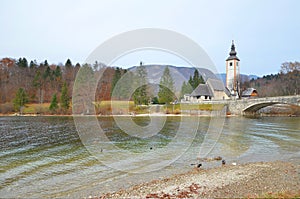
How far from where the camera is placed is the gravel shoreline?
29.4ft

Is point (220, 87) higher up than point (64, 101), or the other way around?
point (220, 87)

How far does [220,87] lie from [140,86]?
31.1 m

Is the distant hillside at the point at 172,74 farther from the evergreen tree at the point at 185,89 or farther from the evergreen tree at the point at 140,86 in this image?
the evergreen tree at the point at 140,86

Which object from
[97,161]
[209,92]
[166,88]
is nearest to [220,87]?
[209,92]

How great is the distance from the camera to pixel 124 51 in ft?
51.0

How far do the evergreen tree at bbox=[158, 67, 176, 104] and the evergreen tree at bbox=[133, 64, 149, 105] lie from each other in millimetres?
4443

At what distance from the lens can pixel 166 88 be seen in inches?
2741

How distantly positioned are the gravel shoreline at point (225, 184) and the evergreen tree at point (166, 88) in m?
53.9

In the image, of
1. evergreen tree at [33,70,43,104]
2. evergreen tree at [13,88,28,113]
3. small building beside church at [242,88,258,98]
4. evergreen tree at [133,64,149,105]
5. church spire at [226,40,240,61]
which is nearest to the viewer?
evergreen tree at [133,64,149,105]

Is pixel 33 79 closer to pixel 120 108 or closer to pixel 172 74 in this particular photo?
pixel 120 108

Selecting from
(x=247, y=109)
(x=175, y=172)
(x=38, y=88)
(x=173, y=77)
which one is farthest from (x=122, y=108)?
(x=175, y=172)

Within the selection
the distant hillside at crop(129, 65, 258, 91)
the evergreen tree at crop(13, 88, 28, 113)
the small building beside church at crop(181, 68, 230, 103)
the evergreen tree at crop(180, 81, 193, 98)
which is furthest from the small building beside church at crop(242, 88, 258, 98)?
the evergreen tree at crop(13, 88, 28, 113)

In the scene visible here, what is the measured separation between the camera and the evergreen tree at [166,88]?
6701 centimetres

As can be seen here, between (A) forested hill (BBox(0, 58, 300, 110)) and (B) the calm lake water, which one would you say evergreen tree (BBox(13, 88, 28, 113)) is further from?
(B) the calm lake water
